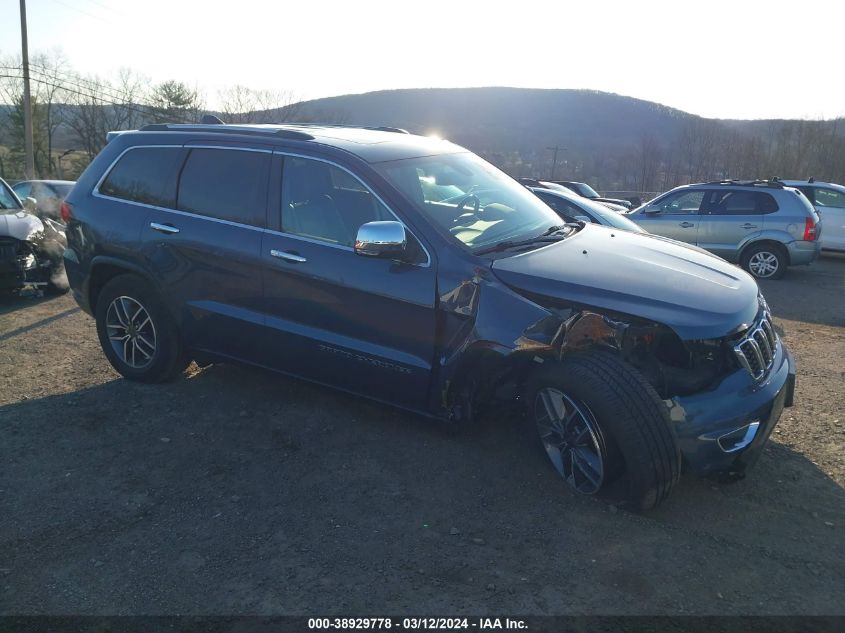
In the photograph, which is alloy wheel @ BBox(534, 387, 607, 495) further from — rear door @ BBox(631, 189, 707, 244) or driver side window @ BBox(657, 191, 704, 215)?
driver side window @ BBox(657, 191, 704, 215)

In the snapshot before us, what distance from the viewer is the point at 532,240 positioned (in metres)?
4.32

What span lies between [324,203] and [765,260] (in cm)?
982

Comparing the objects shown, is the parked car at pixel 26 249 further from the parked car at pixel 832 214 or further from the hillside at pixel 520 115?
the hillside at pixel 520 115

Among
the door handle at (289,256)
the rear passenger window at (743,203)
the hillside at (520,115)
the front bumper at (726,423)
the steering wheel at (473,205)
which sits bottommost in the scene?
the front bumper at (726,423)

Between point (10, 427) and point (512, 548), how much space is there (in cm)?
360

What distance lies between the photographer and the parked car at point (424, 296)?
3498 mm

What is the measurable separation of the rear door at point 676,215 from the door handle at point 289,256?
374 inches

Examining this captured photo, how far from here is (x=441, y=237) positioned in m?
3.96

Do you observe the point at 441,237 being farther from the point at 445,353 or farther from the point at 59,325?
the point at 59,325

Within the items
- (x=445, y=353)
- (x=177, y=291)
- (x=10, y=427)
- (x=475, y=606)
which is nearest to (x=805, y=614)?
(x=475, y=606)

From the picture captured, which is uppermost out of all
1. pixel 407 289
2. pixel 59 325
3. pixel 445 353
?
pixel 407 289

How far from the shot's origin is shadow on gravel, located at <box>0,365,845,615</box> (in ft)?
9.71

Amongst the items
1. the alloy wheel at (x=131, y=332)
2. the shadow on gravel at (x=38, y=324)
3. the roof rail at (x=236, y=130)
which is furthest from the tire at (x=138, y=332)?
the shadow on gravel at (x=38, y=324)

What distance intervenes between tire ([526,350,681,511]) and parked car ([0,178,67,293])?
7.32 m
